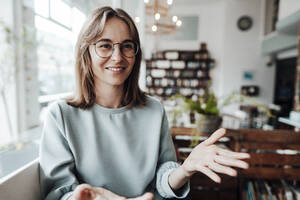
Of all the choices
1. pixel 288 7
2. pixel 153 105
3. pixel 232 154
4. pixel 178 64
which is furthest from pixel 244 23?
pixel 232 154

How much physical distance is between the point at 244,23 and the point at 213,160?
6912 mm

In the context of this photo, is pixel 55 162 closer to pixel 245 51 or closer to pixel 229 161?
pixel 229 161

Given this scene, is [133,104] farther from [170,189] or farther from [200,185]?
[200,185]

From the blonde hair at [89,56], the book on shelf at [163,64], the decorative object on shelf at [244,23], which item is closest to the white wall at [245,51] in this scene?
the decorative object on shelf at [244,23]

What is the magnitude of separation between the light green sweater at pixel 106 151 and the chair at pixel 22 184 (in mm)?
29

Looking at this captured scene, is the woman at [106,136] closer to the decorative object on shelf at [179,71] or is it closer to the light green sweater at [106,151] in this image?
the light green sweater at [106,151]

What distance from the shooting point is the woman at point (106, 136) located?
2.87ft

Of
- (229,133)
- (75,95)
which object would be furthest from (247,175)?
(75,95)

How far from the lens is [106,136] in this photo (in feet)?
3.24

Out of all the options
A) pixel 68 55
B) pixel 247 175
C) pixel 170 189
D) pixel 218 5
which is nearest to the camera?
pixel 170 189

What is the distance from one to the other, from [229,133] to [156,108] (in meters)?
0.84

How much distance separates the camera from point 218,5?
680 centimetres

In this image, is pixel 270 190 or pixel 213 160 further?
pixel 270 190

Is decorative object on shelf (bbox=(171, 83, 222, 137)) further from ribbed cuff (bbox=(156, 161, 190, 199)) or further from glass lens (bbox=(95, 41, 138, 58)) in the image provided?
glass lens (bbox=(95, 41, 138, 58))
